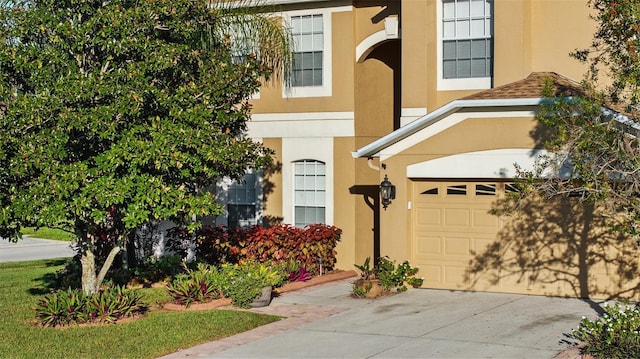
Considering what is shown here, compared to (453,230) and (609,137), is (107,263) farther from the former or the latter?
(609,137)

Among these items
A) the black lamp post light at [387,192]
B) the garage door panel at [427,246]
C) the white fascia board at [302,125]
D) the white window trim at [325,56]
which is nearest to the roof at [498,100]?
the black lamp post light at [387,192]

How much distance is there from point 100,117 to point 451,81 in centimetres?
831

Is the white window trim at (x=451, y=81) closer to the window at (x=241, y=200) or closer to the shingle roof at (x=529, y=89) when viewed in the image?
the shingle roof at (x=529, y=89)

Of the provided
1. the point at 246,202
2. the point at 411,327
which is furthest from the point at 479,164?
the point at 246,202

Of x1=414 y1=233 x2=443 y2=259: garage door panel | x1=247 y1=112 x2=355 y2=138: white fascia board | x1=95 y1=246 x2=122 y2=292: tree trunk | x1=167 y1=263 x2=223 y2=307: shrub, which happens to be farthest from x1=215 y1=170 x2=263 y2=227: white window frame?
x1=95 y1=246 x2=122 y2=292: tree trunk

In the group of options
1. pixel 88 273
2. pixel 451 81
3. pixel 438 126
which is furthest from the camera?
pixel 451 81

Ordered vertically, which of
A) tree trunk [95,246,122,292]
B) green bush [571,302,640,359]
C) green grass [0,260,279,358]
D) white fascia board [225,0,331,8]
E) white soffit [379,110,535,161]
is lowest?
green grass [0,260,279,358]

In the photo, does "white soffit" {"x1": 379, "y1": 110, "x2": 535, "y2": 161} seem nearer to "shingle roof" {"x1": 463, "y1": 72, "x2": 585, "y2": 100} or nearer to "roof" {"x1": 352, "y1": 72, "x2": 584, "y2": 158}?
"roof" {"x1": 352, "y1": 72, "x2": 584, "y2": 158}

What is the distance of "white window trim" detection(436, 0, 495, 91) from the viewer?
19.3 meters

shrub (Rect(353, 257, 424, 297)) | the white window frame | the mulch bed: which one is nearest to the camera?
the mulch bed

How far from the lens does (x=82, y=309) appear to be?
14609 millimetres

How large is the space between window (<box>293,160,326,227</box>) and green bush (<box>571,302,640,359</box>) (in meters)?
9.86

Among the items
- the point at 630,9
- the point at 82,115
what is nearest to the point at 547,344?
the point at 630,9

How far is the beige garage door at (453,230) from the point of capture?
57.6ft
